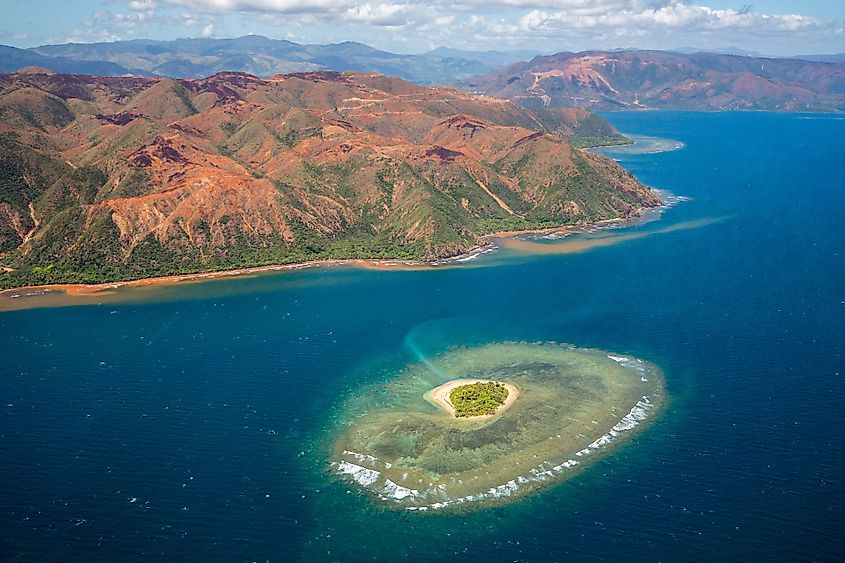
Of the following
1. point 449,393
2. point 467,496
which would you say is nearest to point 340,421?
point 449,393

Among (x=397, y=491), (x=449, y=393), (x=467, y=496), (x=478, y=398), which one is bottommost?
(x=467, y=496)

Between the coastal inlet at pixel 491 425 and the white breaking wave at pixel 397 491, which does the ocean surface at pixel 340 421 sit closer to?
the white breaking wave at pixel 397 491

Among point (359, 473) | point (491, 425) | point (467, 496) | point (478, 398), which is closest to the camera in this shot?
point (467, 496)

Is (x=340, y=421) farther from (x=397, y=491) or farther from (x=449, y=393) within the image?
(x=397, y=491)

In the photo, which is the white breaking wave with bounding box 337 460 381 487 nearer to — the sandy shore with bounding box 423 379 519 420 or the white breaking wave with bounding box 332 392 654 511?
the white breaking wave with bounding box 332 392 654 511

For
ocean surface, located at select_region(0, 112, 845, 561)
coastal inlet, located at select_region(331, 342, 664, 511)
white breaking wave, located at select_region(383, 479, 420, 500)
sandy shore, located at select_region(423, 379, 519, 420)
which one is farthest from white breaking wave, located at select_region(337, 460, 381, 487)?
sandy shore, located at select_region(423, 379, 519, 420)

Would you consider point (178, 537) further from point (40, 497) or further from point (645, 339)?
point (645, 339)
